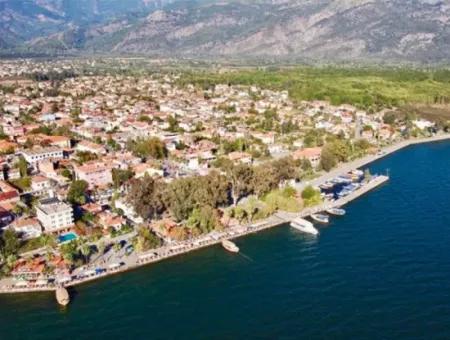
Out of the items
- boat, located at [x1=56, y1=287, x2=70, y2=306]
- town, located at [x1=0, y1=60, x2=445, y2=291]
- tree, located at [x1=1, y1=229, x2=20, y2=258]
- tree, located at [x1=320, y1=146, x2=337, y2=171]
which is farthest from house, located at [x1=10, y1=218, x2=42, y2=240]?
tree, located at [x1=320, y1=146, x2=337, y2=171]

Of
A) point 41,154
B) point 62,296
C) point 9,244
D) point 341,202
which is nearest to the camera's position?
point 62,296

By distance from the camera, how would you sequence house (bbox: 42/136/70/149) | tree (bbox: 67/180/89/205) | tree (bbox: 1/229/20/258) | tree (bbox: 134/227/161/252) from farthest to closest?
1. house (bbox: 42/136/70/149)
2. tree (bbox: 67/180/89/205)
3. tree (bbox: 134/227/161/252)
4. tree (bbox: 1/229/20/258)

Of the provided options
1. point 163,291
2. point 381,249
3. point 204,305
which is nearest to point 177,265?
point 163,291

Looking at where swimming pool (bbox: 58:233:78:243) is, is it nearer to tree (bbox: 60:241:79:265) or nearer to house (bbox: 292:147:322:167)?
tree (bbox: 60:241:79:265)

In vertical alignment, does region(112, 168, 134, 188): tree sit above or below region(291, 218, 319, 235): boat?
above

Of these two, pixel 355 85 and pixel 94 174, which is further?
pixel 355 85

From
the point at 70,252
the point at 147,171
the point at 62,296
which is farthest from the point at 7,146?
the point at 62,296

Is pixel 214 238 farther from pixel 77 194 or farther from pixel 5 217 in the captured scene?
pixel 5 217
